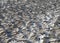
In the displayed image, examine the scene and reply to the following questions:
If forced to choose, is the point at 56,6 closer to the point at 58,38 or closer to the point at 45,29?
the point at 45,29

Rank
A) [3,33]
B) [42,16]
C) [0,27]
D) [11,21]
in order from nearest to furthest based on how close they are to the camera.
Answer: [3,33] → [0,27] → [11,21] → [42,16]

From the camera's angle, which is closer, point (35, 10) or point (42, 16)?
point (42, 16)

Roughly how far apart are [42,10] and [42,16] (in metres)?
0.93

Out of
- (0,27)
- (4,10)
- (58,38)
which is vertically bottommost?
(58,38)

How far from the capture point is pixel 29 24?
5.63 metres

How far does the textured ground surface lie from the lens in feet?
15.4

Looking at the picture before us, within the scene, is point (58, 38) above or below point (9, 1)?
below

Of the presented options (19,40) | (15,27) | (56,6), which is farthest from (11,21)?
(56,6)

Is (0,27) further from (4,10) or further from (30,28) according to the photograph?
(4,10)

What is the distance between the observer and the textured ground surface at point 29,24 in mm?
4684

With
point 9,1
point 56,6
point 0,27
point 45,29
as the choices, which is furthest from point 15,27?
point 9,1

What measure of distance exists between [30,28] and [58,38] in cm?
100

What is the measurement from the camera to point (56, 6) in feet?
25.6

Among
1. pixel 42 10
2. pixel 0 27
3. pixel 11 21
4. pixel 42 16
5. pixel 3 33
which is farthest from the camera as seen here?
pixel 42 10
